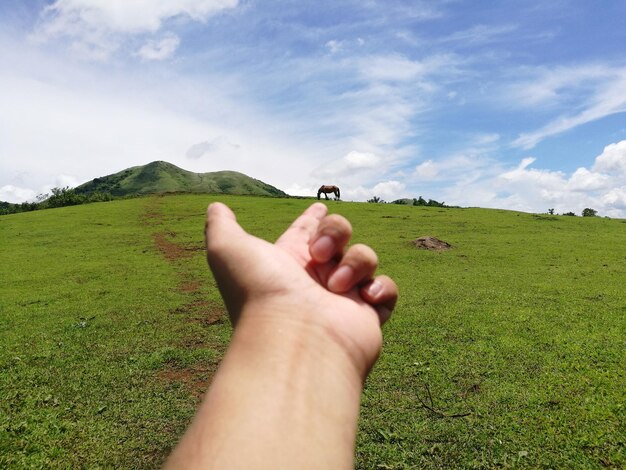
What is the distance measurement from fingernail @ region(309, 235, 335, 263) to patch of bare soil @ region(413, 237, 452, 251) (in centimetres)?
1861

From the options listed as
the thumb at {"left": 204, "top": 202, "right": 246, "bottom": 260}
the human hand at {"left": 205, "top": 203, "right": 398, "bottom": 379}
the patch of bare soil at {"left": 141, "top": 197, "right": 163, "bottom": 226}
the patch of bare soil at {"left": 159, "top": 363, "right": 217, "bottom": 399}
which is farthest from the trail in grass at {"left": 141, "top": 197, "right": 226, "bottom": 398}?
the human hand at {"left": 205, "top": 203, "right": 398, "bottom": 379}

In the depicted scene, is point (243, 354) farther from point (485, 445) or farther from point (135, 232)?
point (135, 232)

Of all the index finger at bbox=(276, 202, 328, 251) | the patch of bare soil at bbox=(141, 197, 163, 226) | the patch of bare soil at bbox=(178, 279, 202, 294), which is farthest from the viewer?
the patch of bare soil at bbox=(141, 197, 163, 226)

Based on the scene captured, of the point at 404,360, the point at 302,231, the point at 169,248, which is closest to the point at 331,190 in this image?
the point at 169,248

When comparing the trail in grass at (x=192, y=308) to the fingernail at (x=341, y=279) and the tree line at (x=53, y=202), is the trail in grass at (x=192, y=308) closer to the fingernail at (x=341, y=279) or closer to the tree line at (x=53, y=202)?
the fingernail at (x=341, y=279)

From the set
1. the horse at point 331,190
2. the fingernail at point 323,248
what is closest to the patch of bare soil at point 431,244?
the fingernail at point 323,248

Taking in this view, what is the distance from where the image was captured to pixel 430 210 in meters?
35.8

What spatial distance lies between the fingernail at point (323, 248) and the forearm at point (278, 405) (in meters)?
0.50

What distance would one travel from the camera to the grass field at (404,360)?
564 cm

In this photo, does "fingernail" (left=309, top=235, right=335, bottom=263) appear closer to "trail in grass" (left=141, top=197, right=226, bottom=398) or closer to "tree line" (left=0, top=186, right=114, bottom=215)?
"trail in grass" (left=141, top=197, right=226, bottom=398)

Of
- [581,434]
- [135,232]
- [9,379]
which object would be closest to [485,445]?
[581,434]

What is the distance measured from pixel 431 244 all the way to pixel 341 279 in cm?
1918

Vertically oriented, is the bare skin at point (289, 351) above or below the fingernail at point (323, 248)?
below

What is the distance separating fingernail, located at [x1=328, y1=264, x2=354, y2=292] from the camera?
243 cm
